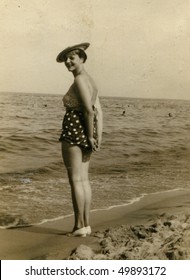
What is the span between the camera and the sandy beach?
314 centimetres

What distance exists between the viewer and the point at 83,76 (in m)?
3.26

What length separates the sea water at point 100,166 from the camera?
430cm

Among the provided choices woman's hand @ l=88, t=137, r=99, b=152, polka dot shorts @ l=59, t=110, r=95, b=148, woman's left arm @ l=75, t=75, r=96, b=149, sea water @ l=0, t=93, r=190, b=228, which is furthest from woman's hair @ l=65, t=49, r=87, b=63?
sea water @ l=0, t=93, r=190, b=228

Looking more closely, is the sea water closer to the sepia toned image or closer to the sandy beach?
the sepia toned image

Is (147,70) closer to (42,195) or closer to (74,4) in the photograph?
(74,4)

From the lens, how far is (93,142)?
3279 millimetres

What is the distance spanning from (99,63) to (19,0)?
41.6 inches

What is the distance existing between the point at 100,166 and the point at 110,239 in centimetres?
272

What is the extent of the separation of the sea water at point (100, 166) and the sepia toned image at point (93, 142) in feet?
0.08

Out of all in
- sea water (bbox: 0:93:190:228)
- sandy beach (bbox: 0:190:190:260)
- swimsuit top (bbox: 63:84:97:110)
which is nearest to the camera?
sandy beach (bbox: 0:190:190:260)

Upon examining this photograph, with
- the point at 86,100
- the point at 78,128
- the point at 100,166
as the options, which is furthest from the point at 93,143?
the point at 100,166

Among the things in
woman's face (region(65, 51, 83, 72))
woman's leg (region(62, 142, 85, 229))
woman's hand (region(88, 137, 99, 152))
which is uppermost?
woman's face (region(65, 51, 83, 72))

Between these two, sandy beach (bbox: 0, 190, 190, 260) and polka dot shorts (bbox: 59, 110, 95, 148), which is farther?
polka dot shorts (bbox: 59, 110, 95, 148)
